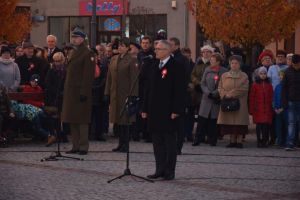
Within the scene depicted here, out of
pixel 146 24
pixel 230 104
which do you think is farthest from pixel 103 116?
pixel 146 24

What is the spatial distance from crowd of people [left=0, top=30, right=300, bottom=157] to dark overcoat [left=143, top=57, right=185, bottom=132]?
2760mm

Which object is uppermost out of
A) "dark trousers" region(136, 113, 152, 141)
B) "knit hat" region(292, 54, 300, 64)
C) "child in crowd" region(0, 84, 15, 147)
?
"knit hat" region(292, 54, 300, 64)

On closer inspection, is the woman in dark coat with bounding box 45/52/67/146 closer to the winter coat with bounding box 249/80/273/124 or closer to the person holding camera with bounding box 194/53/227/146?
the person holding camera with bounding box 194/53/227/146

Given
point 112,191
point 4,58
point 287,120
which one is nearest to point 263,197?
point 112,191

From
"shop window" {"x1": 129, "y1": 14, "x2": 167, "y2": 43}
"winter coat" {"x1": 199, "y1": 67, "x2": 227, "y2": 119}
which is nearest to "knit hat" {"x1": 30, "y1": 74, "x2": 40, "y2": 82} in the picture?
"winter coat" {"x1": 199, "y1": 67, "x2": 227, "y2": 119}

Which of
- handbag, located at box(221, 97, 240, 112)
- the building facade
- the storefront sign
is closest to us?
handbag, located at box(221, 97, 240, 112)

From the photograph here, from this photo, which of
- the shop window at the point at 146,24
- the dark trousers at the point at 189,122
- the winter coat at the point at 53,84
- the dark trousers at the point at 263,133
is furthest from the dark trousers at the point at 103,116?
the shop window at the point at 146,24

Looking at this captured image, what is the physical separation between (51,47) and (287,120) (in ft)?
19.1

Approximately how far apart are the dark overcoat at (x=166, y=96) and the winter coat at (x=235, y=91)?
5.15m

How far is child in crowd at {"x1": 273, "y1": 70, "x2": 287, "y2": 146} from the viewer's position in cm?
1834

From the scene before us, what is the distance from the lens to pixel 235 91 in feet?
59.9

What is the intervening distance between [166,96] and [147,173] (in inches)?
53.3

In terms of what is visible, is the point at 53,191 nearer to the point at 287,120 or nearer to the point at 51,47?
A: the point at 287,120

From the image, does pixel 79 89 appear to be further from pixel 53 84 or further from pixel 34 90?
pixel 34 90
